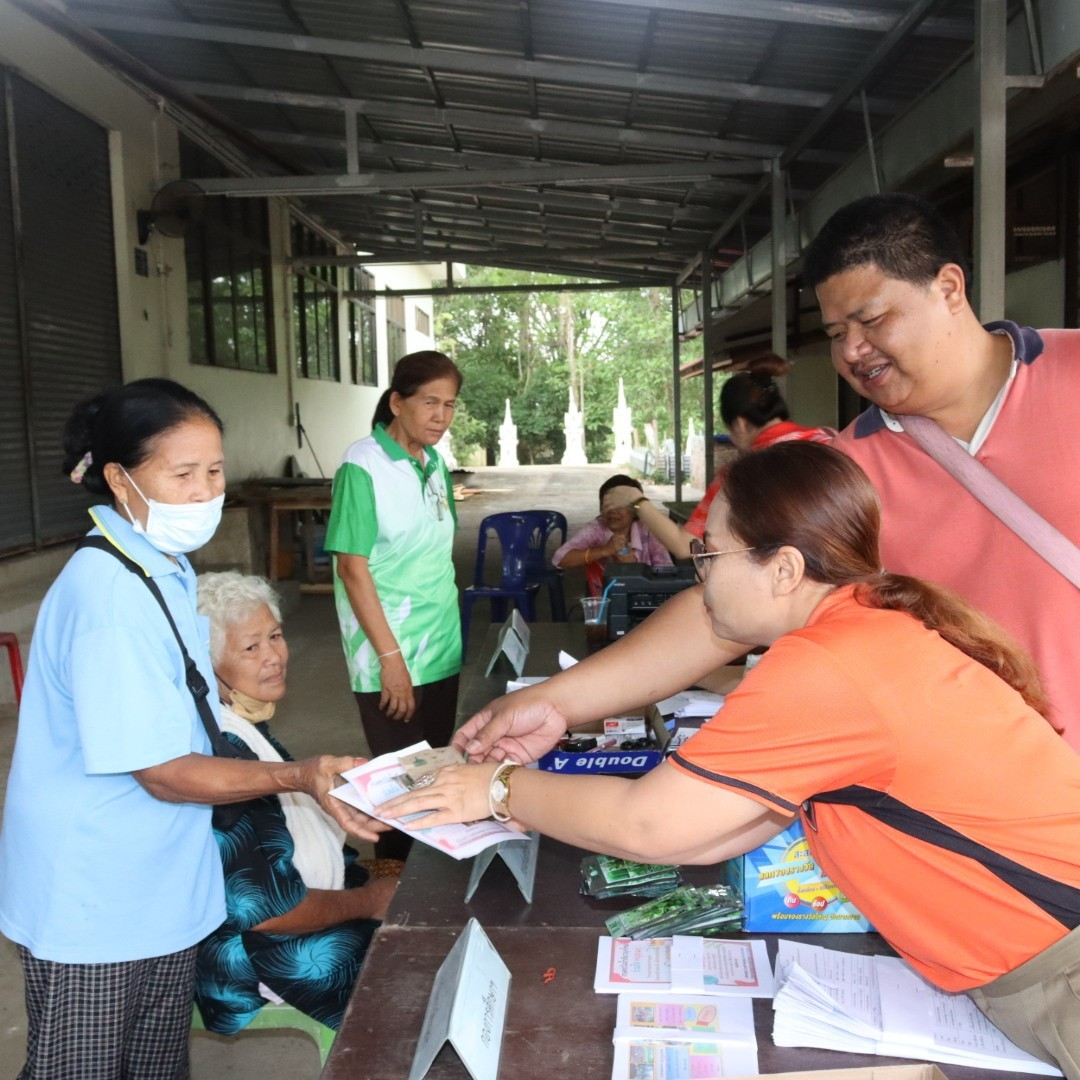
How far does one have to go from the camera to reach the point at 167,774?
1.58m

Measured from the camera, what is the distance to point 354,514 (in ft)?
9.18

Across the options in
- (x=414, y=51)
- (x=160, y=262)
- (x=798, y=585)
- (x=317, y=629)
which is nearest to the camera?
(x=798, y=585)

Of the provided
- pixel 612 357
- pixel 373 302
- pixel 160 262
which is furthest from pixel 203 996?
pixel 612 357

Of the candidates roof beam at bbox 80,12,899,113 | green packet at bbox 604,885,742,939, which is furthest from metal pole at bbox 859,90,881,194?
green packet at bbox 604,885,742,939

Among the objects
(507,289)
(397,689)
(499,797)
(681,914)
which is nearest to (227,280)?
(507,289)

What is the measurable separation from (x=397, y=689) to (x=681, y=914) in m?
1.51

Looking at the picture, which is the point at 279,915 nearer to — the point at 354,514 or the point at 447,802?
the point at 447,802

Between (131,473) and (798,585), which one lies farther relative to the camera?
(131,473)

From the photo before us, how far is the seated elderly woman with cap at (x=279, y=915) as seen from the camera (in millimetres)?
1920

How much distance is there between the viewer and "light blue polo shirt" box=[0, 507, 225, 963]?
152cm

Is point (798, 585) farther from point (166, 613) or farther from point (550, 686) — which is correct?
point (166, 613)

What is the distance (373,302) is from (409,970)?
1708 cm

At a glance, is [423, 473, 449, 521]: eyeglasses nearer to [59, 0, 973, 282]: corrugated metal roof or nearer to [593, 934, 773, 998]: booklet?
[593, 934, 773, 998]: booklet

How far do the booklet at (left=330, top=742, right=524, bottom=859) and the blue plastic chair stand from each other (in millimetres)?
4323
